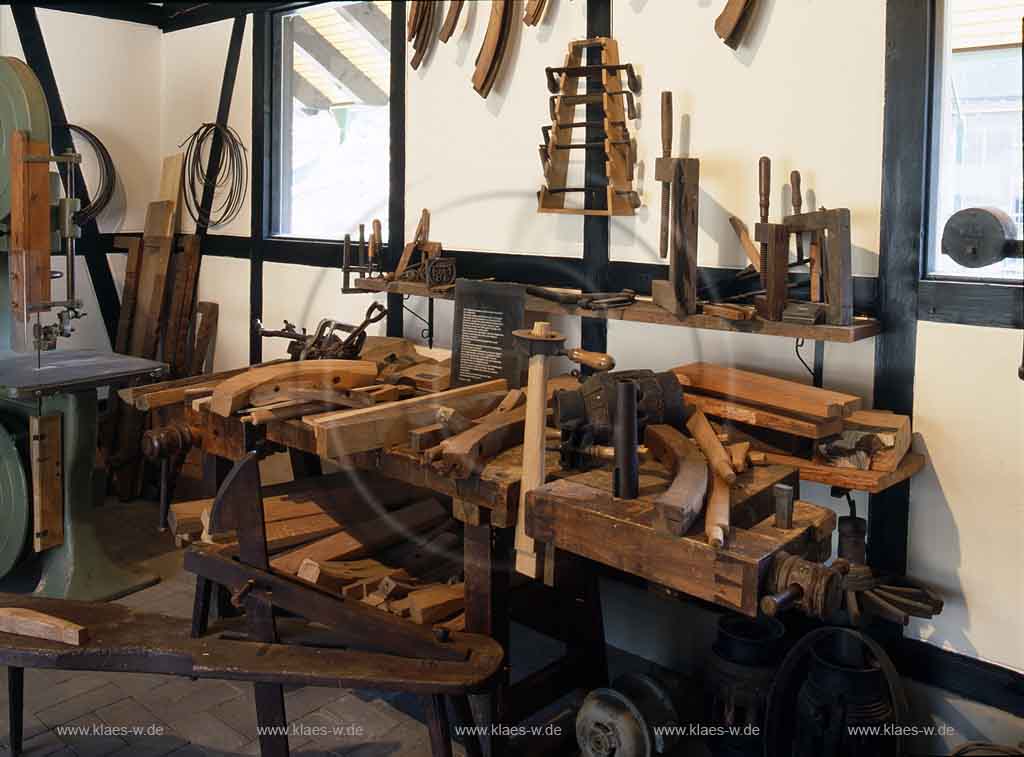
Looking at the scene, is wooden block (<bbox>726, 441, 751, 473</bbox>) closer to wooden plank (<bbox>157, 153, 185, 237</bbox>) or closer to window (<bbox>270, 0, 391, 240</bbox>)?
window (<bbox>270, 0, 391, 240</bbox>)

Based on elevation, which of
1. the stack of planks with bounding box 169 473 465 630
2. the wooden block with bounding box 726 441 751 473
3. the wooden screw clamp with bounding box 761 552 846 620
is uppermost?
the wooden block with bounding box 726 441 751 473

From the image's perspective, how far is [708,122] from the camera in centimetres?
312

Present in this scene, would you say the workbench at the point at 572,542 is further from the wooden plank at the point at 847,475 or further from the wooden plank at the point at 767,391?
the wooden plank at the point at 767,391

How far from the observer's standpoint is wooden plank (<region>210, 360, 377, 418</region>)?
290 centimetres

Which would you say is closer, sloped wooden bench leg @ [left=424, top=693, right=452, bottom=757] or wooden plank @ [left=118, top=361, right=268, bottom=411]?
sloped wooden bench leg @ [left=424, top=693, right=452, bottom=757]

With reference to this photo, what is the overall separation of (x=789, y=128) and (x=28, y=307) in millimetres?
2933

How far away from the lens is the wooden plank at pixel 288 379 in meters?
2.90

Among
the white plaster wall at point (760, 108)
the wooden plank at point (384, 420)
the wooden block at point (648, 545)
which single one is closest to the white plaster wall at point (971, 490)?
the white plaster wall at point (760, 108)

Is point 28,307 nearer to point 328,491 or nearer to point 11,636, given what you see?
→ point 328,491

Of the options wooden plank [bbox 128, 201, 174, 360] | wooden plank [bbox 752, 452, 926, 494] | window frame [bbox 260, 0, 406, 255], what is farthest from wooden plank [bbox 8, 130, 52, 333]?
wooden plank [bbox 752, 452, 926, 494]

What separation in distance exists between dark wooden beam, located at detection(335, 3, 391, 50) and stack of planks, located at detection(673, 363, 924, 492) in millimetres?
2613

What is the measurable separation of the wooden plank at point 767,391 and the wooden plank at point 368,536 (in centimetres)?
113

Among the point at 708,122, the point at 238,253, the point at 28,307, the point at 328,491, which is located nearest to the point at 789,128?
the point at 708,122

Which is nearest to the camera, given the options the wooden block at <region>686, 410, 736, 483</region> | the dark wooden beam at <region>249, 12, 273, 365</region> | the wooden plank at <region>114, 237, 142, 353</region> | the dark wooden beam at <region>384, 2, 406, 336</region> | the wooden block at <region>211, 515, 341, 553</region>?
the wooden block at <region>686, 410, 736, 483</region>
